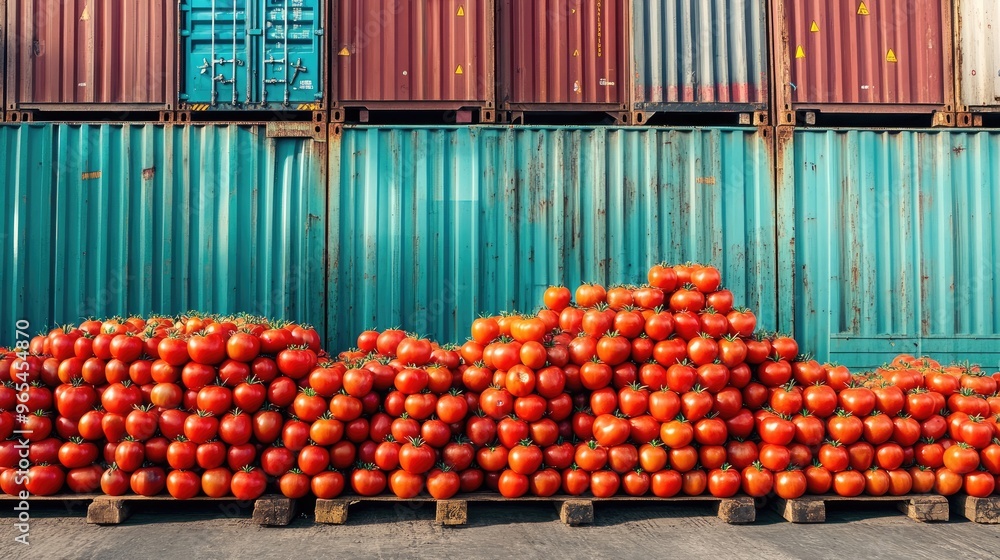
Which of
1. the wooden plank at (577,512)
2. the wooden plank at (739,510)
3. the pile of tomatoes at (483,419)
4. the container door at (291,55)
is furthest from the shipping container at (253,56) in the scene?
the wooden plank at (739,510)

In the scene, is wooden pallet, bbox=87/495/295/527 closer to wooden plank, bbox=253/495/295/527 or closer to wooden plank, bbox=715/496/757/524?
wooden plank, bbox=253/495/295/527

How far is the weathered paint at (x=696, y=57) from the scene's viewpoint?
7266 mm

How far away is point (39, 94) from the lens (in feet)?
23.2

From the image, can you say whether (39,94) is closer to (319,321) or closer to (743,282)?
(319,321)

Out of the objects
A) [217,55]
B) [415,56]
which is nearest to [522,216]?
[415,56]

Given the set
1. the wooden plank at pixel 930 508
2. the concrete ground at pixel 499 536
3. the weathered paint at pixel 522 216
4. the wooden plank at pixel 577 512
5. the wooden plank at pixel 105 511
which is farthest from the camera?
the weathered paint at pixel 522 216

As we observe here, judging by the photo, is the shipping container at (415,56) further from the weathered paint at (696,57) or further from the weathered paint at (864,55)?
the weathered paint at (864,55)

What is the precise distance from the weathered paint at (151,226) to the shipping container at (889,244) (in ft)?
18.1

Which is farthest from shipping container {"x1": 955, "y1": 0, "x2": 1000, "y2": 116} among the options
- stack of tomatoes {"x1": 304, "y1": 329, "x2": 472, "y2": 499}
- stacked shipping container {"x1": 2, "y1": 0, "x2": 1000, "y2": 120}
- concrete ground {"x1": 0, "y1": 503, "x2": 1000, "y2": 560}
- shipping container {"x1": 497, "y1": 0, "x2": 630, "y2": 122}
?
stack of tomatoes {"x1": 304, "y1": 329, "x2": 472, "y2": 499}

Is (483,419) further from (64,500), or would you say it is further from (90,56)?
(90,56)

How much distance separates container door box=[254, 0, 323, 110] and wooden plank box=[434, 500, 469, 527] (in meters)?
4.81

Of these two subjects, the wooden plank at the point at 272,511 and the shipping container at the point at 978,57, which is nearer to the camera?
the wooden plank at the point at 272,511

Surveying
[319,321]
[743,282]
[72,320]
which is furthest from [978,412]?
[72,320]

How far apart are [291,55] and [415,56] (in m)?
1.42
